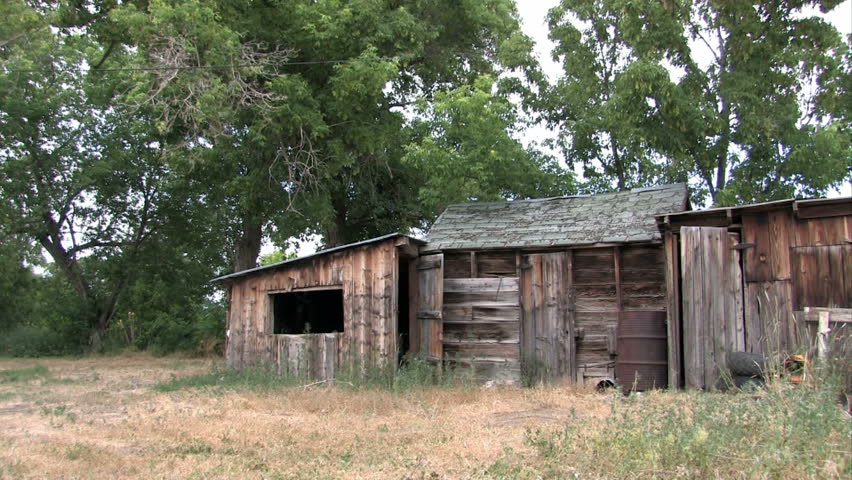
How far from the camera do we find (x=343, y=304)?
14.0 meters

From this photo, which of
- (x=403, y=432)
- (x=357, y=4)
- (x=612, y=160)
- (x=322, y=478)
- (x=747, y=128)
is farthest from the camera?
(x=612, y=160)

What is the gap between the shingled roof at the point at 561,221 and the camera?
1222 cm

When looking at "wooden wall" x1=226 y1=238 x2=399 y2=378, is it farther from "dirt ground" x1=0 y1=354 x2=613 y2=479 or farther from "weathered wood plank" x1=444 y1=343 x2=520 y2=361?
"dirt ground" x1=0 y1=354 x2=613 y2=479

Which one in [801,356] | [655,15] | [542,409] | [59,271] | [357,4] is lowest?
[542,409]

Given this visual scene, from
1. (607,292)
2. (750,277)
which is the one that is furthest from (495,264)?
(750,277)

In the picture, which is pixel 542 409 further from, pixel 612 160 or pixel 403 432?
pixel 612 160

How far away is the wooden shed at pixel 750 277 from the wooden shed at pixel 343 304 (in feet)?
16.3

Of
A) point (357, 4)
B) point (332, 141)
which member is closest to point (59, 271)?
point (332, 141)

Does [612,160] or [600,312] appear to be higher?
[612,160]

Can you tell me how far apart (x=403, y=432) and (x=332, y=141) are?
39.0 feet

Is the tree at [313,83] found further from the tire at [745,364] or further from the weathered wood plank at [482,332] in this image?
the tire at [745,364]

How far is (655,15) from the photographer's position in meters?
15.2

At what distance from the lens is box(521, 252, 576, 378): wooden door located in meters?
12.2

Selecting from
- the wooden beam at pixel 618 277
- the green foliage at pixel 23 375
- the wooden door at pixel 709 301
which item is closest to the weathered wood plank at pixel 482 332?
the wooden beam at pixel 618 277
